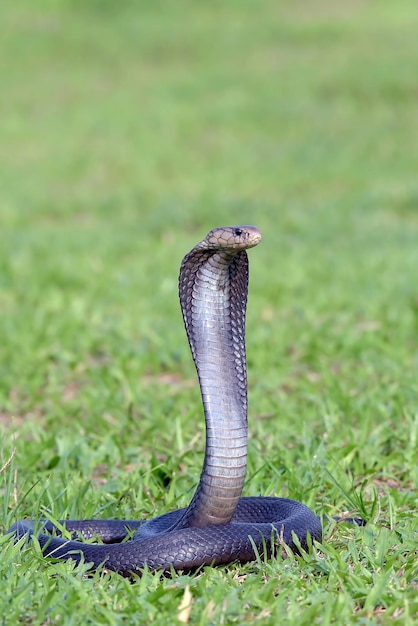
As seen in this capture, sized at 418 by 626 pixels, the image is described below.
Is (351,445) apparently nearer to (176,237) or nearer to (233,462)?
(233,462)

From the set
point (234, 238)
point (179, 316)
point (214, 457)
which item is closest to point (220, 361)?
point (214, 457)

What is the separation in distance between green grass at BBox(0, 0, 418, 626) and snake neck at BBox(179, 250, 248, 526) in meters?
0.26

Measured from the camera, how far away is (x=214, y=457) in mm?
2717

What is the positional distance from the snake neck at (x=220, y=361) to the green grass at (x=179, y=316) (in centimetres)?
26

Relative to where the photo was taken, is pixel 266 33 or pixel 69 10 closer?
pixel 266 33

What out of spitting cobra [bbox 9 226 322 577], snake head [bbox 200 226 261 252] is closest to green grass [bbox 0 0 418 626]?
spitting cobra [bbox 9 226 322 577]

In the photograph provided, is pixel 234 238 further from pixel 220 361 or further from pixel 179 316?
pixel 179 316

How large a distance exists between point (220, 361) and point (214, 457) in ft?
0.89

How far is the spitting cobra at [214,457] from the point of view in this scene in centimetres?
268

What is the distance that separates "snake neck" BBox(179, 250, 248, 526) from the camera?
8.87 ft

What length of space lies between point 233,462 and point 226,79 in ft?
58.5

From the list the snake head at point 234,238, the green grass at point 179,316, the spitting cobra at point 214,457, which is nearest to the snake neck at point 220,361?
the spitting cobra at point 214,457

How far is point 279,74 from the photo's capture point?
1998 centimetres

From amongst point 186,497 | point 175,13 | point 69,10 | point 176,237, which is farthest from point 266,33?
point 186,497
